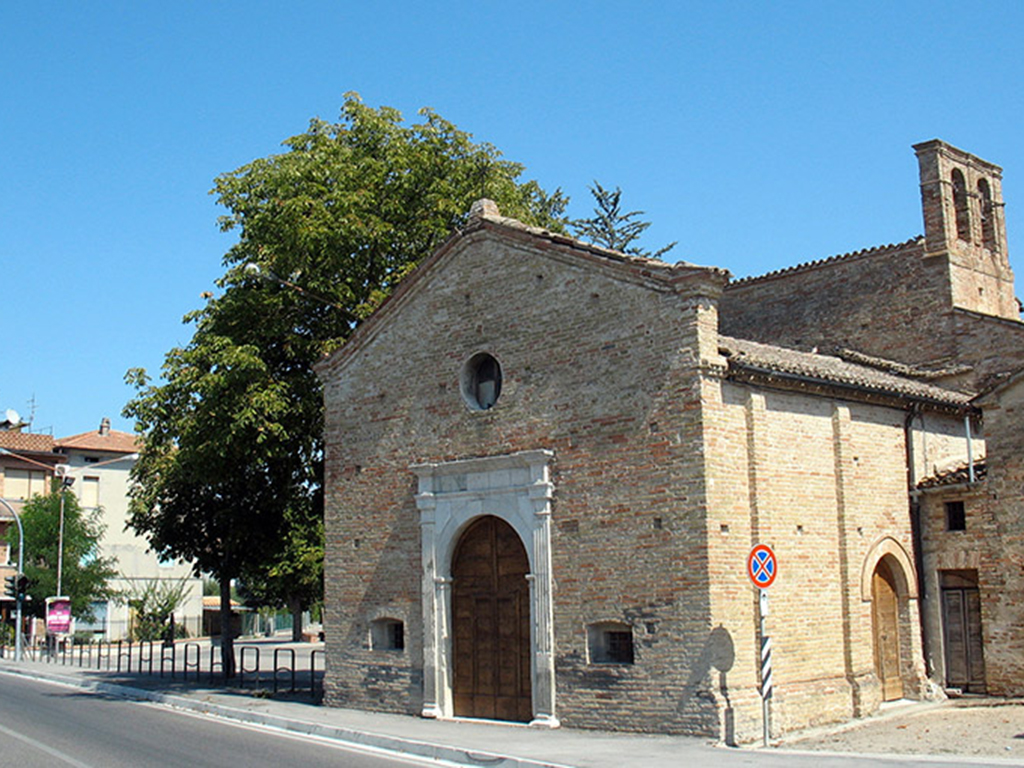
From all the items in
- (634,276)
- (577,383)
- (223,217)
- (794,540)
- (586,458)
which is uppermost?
(223,217)

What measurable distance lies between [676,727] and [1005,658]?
621cm

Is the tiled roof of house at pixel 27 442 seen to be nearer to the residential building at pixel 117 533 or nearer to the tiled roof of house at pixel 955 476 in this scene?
the residential building at pixel 117 533

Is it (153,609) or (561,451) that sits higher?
(561,451)

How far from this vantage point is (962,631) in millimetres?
17344

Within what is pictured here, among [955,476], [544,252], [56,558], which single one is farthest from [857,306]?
[56,558]

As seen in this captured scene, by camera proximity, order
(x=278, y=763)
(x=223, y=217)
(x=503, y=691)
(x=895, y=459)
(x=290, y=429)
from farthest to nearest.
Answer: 1. (x=223, y=217)
2. (x=290, y=429)
3. (x=895, y=459)
4. (x=503, y=691)
5. (x=278, y=763)

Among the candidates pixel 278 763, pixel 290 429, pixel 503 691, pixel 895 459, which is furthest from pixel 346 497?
pixel 895 459

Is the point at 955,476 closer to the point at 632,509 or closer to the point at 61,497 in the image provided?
the point at 632,509

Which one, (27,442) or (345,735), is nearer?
(345,735)

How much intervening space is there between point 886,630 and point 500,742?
6939mm

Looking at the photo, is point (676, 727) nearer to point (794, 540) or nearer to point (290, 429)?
point (794, 540)

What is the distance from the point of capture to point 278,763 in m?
12.7

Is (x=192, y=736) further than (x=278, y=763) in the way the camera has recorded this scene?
Yes

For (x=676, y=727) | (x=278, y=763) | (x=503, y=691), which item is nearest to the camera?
(x=278, y=763)
